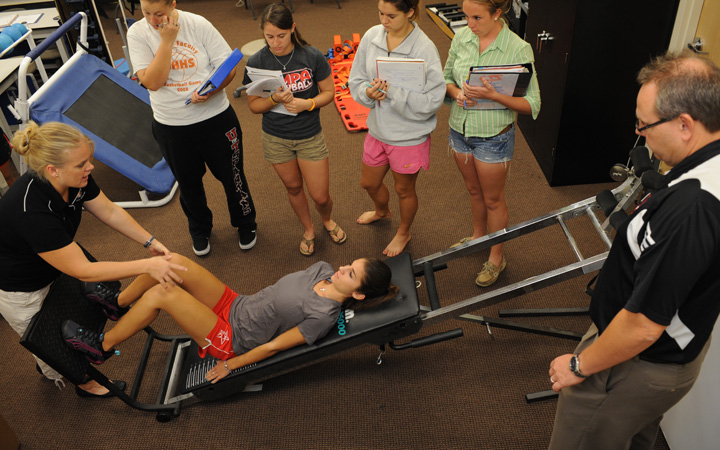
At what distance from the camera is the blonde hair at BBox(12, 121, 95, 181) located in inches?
76.6

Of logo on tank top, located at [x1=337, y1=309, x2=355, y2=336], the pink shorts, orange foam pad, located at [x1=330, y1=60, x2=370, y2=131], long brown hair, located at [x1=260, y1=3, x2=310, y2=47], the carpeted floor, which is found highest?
long brown hair, located at [x1=260, y1=3, x2=310, y2=47]

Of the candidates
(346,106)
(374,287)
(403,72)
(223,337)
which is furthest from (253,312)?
(346,106)

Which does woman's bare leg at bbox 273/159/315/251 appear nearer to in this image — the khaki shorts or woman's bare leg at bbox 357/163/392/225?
the khaki shorts

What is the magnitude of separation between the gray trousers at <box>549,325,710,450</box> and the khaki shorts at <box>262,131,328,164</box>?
1707mm

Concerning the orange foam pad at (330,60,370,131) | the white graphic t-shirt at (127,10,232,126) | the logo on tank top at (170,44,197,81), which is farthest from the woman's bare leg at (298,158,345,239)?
the orange foam pad at (330,60,370,131)

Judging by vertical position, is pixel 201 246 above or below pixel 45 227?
below

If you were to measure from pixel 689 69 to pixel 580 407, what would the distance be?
1.00 meters

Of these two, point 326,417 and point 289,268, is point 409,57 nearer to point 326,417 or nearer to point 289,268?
point 289,268

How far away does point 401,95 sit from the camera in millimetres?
2592

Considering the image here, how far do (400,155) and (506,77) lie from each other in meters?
0.68

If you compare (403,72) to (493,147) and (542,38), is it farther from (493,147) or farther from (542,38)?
(542,38)

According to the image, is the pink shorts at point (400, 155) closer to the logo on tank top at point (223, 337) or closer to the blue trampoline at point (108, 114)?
the logo on tank top at point (223, 337)

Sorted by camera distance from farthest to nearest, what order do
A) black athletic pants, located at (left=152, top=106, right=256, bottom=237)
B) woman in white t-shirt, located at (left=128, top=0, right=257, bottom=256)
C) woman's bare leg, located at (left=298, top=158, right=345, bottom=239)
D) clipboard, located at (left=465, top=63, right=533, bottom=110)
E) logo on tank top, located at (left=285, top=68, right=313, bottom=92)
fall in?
woman's bare leg, located at (left=298, top=158, right=345, bottom=239), black athletic pants, located at (left=152, top=106, right=256, bottom=237), logo on tank top, located at (left=285, top=68, right=313, bottom=92), woman in white t-shirt, located at (left=128, top=0, right=257, bottom=256), clipboard, located at (left=465, top=63, right=533, bottom=110)

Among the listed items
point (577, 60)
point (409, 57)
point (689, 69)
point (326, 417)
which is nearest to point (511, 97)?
point (409, 57)
